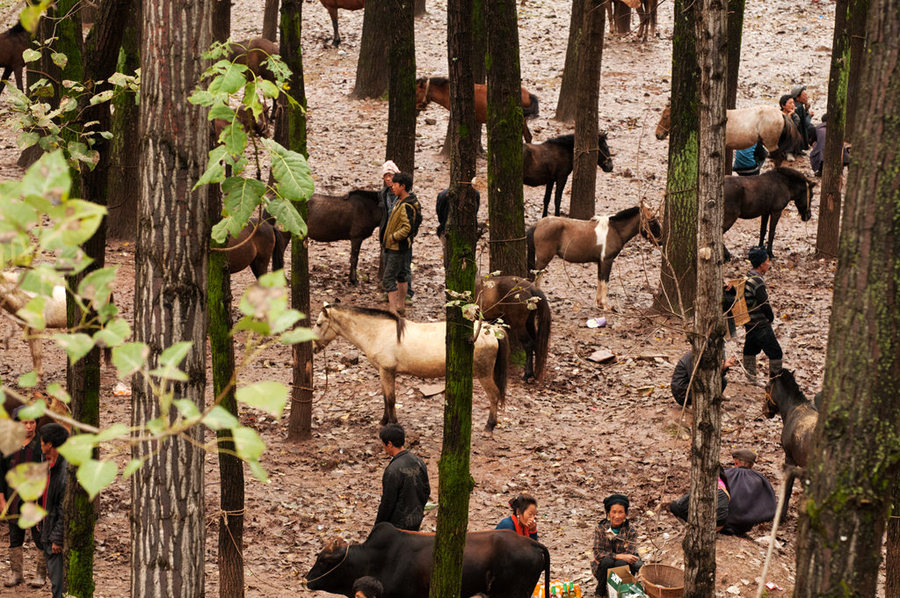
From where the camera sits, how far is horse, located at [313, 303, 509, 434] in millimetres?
12648

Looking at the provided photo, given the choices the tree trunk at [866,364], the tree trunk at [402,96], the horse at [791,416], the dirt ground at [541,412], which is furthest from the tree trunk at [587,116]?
the tree trunk at [866,364]

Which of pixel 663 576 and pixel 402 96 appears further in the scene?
pixel 402 96

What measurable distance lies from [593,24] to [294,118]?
811 cm

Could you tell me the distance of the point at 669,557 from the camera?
10062mm

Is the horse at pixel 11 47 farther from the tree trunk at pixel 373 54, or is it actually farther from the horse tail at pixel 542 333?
the horse tail at pixel 542 333

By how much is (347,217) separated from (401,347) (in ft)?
14.7

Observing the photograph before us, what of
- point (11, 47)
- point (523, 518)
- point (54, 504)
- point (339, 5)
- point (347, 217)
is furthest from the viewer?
point (339, 5)

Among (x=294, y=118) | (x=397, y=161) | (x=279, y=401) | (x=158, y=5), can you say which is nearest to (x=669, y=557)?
(x=294, y=118)

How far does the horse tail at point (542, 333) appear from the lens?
44.1 feet

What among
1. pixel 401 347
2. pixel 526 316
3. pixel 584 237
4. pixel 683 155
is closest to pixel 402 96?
pixel 584 237

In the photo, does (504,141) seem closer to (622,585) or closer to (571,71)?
(622,585)

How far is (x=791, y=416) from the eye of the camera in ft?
36.3

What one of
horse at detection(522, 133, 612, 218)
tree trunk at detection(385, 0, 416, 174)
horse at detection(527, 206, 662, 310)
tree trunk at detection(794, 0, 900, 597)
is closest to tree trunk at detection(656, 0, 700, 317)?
horse at detection(527, 206, 662, 310)

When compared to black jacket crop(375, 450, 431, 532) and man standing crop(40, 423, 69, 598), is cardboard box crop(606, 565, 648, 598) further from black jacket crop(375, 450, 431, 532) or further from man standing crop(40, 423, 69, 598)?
man standing crop(40, 423, 69, 598)
